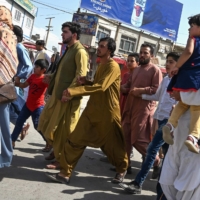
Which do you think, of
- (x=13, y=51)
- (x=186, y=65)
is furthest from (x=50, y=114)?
(x=186, y=65)

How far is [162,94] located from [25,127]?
2.37m

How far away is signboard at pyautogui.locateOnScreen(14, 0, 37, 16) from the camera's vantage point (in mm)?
34719

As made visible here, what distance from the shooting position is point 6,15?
3.42 metres

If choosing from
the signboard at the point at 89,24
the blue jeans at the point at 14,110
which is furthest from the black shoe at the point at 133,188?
the signboard at the point at 89,24

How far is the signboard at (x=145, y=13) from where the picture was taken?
78.4 feet

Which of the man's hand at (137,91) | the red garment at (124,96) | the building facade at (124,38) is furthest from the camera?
the building facade at (124,38)

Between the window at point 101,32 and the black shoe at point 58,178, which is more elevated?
the window at point 101,32

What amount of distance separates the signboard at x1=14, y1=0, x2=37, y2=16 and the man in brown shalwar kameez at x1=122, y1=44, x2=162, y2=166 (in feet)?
105

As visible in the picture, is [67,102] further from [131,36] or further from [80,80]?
[131,36]

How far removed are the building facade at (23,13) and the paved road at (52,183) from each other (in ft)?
99.2

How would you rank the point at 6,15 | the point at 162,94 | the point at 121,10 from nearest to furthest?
the point at 6,15
the point at 162,94
the point at 121,10

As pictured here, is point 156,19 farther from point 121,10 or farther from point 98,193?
point 98,193

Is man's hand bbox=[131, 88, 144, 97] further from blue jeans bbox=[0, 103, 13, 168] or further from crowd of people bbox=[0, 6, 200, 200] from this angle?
blue jeans bbox=[0, 103, 13, 168]

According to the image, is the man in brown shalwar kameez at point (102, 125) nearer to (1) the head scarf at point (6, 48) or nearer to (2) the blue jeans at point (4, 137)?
(2) the blue jeans at point (4, 137)
